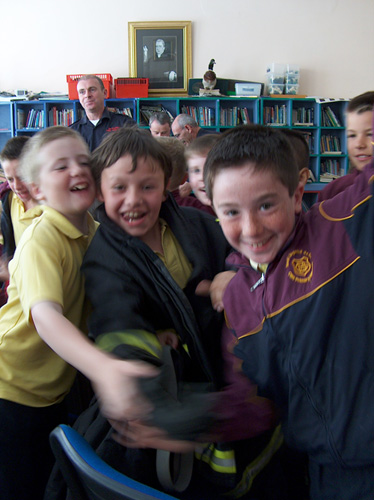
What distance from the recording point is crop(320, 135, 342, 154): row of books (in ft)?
23.1

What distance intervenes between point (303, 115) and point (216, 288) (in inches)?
257

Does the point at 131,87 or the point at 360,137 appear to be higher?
the point at 131,87

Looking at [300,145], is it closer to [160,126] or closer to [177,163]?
[177,163]

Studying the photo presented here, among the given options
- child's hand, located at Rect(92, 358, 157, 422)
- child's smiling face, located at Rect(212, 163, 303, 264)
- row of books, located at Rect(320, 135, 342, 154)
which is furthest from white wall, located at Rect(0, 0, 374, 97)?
child's hand, located at Rect(92, 358, 157, 422)

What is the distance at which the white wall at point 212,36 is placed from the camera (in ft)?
22.5

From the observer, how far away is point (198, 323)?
1.07 metres

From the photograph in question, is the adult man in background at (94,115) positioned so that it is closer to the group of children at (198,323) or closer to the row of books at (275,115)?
the row of books at (275,115)

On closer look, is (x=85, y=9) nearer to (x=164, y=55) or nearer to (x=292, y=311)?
(x=164, y=55)

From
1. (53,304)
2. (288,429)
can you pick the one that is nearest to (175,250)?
(53,304)

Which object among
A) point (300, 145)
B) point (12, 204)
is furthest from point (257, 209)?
point (12, 204)

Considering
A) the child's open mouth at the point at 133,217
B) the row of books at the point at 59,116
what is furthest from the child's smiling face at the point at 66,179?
the row of books at the point at 59,116

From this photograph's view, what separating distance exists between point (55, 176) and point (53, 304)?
0.43 m

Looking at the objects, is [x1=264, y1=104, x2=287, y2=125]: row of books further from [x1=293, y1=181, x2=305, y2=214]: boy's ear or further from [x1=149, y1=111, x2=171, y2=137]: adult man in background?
[x1=293, y1=181, x2=305, y2=214]: boy's ear

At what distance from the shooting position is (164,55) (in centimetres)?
686
